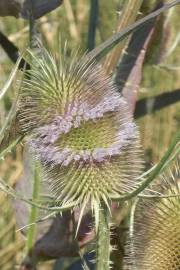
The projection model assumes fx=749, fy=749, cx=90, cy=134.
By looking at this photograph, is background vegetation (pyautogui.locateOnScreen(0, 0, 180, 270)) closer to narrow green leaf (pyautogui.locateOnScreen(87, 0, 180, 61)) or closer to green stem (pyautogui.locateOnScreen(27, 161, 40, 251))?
green stem (pyautogui.locateOnScreen(27, 161, 40, 251))

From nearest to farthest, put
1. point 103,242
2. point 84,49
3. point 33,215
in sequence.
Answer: point 103,242 < point 33,215 < point 84,49

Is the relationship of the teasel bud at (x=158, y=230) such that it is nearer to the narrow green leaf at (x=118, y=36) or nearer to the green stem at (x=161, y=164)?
the green stem at (x=161, y=164)

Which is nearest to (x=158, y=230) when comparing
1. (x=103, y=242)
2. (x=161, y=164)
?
(x=103, y=242)

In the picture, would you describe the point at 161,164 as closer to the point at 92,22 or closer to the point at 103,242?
the point at 103,242

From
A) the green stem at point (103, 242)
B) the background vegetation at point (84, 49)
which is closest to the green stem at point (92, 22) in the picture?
the background vegetation at point (84, 49)

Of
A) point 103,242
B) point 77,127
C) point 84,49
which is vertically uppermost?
point 84,49
